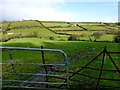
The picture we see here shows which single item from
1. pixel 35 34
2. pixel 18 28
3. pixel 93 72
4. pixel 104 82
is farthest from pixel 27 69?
pixel 18 28

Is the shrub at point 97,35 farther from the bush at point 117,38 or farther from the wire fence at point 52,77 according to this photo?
the wire fence at point 52,77

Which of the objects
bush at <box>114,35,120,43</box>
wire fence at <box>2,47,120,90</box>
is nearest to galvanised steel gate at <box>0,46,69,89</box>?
wire fence at <box>2,47,120,90</box>

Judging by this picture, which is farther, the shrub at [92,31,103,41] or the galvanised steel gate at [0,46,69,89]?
the shrub at [92,31,103,41]

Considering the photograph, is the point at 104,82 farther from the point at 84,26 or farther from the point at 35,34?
the point at 84,26

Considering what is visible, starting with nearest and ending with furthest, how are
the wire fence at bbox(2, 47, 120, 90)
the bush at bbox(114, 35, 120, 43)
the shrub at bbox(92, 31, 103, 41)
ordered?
the wire fence at bbox(2, 47, 120, 90)
the bush at bbox(114, 35, 120, 43)
the shrub at bbox(92, 31, 103, 41)

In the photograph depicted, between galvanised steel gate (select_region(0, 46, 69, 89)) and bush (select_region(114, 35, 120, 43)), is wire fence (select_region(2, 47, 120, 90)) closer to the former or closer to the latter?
galvanised steel gate (select_region(0, 46, 69, 89))

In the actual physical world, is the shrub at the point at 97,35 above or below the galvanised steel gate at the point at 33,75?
below

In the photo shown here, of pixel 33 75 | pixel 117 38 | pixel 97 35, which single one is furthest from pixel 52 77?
pixel 97 35

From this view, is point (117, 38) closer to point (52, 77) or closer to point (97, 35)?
point (97, 35)

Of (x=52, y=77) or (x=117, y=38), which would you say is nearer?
(x=52, y=77)

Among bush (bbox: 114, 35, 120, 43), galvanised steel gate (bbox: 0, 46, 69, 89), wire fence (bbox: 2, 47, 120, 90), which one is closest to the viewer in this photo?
galvanised steel gate (bbox: 0, 46, 69, 89)

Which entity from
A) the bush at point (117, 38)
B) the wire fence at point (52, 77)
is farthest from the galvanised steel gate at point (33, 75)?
the bush at point (117, 38)

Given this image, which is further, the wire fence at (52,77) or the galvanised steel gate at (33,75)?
the wire fence at (52,77)

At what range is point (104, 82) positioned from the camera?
13.2m
